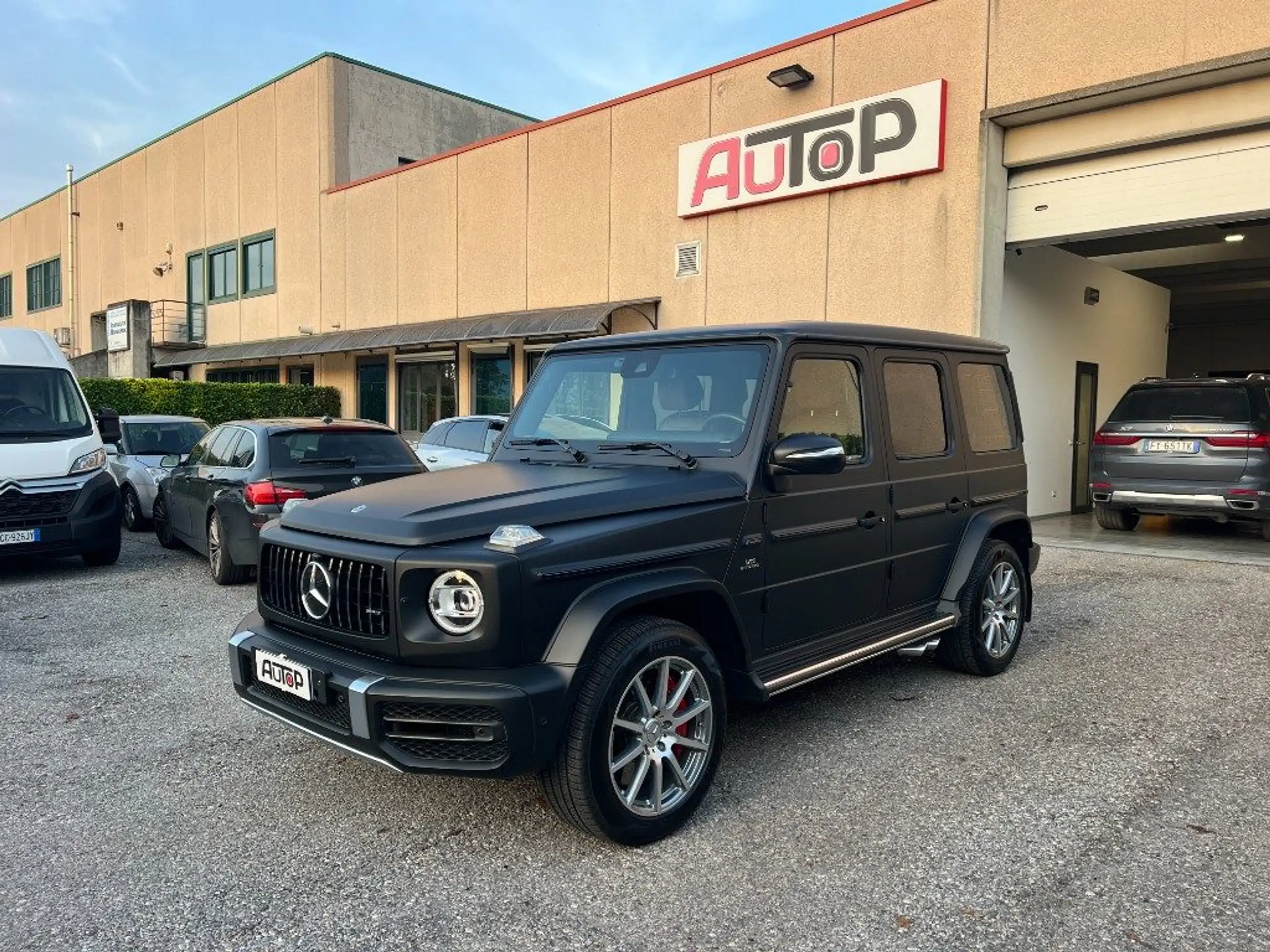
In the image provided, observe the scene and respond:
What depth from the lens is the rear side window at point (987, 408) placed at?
5266 millimetres

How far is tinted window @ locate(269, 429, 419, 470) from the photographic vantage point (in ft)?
26.0

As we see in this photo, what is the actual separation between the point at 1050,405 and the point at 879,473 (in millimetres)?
9906

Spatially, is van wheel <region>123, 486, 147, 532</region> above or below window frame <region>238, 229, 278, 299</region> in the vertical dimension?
below

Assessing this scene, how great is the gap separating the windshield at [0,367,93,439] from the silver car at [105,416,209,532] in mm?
2229

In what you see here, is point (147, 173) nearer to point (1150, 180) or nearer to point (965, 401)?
point (1150, 180)

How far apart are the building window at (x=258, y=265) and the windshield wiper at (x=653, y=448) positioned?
939 inches

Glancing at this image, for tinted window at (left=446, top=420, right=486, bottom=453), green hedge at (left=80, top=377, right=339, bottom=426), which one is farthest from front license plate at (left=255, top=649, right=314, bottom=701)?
green hedge at (left=80, top=377, right=339, bottom=426)

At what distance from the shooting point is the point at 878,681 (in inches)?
207

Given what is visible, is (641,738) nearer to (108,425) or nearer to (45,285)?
(108,425)

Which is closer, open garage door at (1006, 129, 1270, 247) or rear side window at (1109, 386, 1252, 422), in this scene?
open garage door at (1006, 129, 1270, 247)

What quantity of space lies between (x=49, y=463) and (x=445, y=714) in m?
7.20

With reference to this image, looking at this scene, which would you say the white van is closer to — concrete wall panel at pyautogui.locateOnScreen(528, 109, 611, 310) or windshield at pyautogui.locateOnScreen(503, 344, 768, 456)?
windshield at pyautogui.locateOnScreen(503, 344, 768, 456)

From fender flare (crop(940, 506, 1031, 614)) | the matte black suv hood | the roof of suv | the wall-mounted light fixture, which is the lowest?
fender flare (crop(940, 506, 1031, 614))

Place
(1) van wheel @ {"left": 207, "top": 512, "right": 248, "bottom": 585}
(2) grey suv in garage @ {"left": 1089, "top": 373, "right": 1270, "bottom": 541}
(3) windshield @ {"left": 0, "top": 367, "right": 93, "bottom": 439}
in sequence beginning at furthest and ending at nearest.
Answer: (2) grey suv in garage @ {"left": 1089, "top": 373, "right": 1270, "bottom": 541} < (3) windshield @ {"left": 0, "top": 367, "right": 93, "bottom": 439} < (1) van wheel @ {"left": 207, "top": 512, "right": 248, "bottom": 585}
